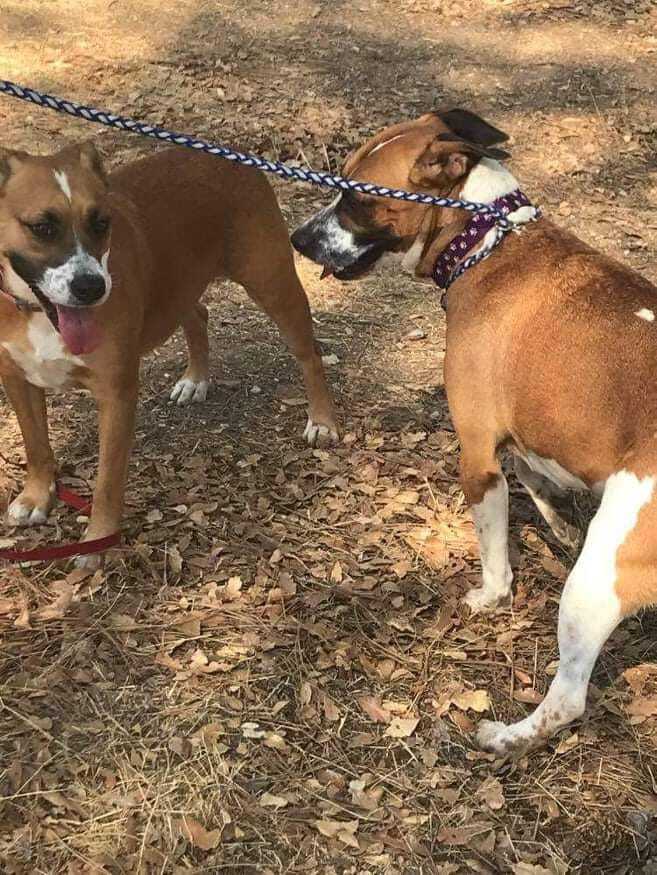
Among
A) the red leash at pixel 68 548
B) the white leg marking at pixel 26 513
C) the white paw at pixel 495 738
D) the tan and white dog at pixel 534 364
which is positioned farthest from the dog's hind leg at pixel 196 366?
the white paw at pixel 495 738

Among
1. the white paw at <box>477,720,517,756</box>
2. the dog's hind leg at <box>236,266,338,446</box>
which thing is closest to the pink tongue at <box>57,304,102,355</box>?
the dog's hind leg at <box>236,266,338,446</box>

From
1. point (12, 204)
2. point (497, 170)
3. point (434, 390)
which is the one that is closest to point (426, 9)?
point (434, 390)

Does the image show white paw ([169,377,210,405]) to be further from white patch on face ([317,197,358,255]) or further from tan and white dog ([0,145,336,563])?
white patch on face ([317,197,358,255])

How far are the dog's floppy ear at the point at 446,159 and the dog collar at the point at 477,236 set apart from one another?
0.64 ft

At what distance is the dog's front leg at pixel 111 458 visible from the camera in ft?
13.9

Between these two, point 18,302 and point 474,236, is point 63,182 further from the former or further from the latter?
point 474,236

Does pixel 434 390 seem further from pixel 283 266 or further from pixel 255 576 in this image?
pixel 255 576

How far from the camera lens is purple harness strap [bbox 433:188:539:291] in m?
4.02

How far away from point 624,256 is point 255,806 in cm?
567

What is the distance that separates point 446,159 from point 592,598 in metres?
1.93

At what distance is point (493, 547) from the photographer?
421cm

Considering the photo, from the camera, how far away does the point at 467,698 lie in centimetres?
400

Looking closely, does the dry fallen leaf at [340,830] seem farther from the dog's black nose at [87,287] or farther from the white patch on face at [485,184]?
the white patch on face at [485,184]

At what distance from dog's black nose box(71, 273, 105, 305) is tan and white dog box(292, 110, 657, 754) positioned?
42.1 inches
